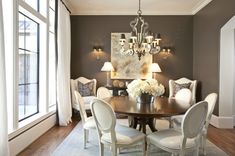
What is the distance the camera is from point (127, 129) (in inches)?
129

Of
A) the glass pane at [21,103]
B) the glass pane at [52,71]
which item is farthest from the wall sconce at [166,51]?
the glass pane at [21,103]

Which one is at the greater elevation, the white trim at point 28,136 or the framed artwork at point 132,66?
the framed artwork at point 132,66

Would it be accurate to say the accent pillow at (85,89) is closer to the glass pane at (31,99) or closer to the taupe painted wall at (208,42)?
the glass pane at (31,99)

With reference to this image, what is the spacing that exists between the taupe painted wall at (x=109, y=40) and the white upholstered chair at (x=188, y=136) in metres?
4.50

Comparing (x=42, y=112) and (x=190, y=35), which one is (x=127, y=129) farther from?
(x=190, y=35)

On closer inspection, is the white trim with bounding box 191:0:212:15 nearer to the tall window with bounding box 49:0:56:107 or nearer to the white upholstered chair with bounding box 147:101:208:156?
the tall window with bounding box 49:0:56:107

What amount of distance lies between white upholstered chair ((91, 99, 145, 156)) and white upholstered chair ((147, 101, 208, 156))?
0.95ft

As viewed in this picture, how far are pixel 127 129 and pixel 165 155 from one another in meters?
0.82

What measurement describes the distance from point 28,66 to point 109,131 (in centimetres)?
258

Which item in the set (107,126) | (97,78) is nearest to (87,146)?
(107,126)

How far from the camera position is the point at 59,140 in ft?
14.6

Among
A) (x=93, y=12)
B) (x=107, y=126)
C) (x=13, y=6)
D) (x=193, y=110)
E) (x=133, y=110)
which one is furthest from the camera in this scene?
(x=93, y=12)

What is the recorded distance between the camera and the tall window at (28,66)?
4379 mm

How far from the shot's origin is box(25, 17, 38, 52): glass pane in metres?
4.61
